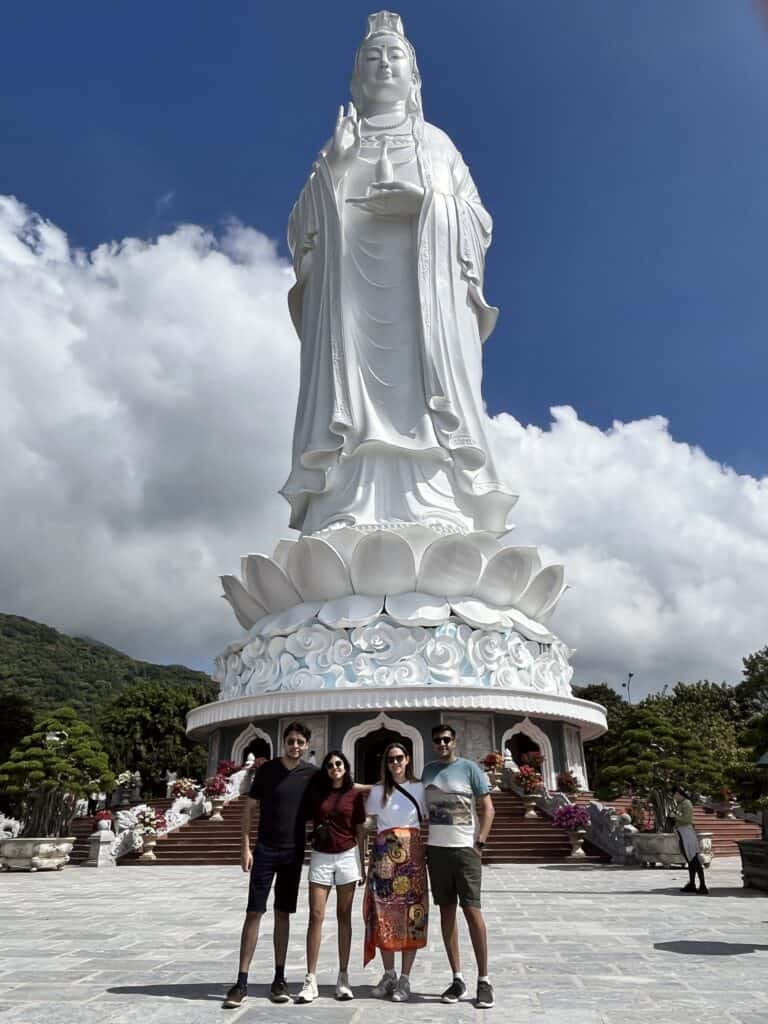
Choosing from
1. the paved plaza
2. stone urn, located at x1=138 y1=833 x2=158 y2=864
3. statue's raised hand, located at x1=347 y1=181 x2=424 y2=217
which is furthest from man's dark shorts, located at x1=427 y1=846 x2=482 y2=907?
statue's raised hand, located at x1=347 y1=181 x2=424 y2=217

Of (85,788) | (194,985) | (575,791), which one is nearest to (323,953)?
(194,985)

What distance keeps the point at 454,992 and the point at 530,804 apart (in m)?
13.0

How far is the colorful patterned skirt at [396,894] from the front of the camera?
4.93 meters

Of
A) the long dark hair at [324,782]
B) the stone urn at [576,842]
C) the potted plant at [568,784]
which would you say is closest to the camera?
the long dark hair at [324,782]

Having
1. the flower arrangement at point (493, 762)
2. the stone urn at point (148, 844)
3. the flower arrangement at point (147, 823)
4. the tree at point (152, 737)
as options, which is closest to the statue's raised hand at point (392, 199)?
the flower arrangement at point (493, 762)

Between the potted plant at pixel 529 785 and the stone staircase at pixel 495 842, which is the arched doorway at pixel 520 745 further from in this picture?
the stone staircase at pixel 495 842

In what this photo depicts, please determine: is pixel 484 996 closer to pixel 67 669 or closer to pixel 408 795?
pixel 408 795

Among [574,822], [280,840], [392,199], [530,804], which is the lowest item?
[280,840]

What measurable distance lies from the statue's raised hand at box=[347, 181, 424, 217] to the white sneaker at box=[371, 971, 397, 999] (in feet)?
75.8

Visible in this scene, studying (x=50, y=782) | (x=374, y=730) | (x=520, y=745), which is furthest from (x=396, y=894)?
(x=520, y=745)

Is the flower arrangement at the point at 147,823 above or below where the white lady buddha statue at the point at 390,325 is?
below

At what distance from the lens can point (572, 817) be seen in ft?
49.9

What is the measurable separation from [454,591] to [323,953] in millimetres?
14840

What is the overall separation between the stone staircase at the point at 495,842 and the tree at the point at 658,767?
1.45m
